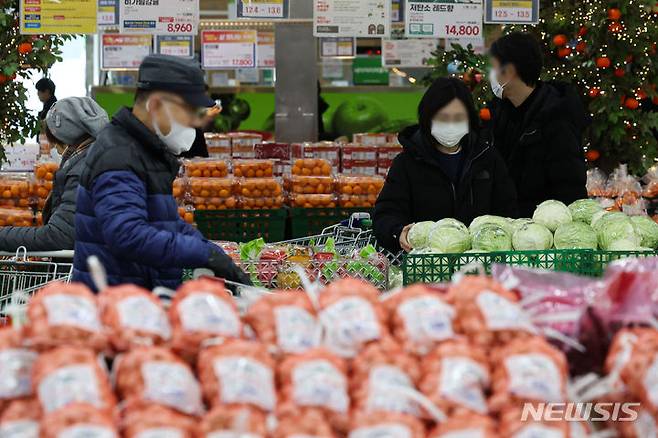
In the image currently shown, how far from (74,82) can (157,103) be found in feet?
46.3

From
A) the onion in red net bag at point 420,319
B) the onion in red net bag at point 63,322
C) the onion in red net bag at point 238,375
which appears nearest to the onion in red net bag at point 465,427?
the onion in red net bag at point 420,319

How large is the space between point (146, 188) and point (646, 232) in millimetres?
2191

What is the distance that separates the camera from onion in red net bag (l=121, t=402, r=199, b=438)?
2.01m

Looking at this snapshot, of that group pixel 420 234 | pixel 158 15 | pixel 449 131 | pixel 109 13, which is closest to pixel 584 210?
pixel 449 131

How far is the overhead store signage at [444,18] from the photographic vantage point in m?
7.68

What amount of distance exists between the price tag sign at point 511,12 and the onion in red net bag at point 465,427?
5.88 m

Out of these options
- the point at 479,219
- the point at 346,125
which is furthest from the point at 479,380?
the point at 346,125

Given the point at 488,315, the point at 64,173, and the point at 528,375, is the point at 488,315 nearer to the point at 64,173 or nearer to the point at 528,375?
the point at 528,375

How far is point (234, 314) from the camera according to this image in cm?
229

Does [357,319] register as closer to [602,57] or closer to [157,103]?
[157,103]

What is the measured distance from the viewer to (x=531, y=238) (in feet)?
14.1

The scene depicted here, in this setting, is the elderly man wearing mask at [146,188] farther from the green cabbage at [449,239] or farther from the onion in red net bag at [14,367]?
the onion in red net bag at [14,367]

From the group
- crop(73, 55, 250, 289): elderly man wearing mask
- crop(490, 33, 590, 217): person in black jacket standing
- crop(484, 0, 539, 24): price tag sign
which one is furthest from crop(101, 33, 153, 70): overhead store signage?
crop(73, 55, 250, 289): elderly man wearing mask

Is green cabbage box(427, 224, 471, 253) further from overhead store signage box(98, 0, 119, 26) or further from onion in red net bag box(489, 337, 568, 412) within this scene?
overhead store signage box(98, 0, 119, 26)
